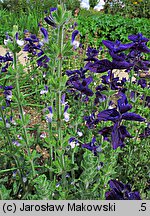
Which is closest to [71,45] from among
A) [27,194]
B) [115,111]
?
[115,111]

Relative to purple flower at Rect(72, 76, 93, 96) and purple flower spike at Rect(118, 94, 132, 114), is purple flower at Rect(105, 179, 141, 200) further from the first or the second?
purple flower at Rect(72, 76, 93, 96)

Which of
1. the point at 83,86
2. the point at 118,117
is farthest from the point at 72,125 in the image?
the point at 118,117

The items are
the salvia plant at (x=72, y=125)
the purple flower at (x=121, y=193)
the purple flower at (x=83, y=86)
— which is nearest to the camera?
the purple flower at (x=121, y=193)

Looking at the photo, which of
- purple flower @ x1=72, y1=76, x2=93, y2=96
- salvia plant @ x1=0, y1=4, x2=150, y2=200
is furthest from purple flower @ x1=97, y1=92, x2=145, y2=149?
purple flower @ x1=72, y1=76, x2=93, y2=96

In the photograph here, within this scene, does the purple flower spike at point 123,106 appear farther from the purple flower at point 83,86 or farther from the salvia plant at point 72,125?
the purple flower at point 83,86

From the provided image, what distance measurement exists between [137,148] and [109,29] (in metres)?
6.09

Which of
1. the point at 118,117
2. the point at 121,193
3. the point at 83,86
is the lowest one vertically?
the point at 121,193

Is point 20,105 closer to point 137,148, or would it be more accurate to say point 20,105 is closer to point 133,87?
point 133,87

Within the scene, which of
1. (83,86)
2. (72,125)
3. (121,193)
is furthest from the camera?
(72,125)

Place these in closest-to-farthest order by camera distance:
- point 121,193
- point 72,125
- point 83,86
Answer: point 121,193
point 83,86
point 72,125

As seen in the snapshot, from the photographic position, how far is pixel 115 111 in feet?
4.92

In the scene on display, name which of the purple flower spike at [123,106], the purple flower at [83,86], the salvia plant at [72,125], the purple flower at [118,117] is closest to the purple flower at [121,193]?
the salvia plant at [72,125]

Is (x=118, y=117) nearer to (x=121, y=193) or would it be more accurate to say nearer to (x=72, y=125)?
(x=121, y=193)

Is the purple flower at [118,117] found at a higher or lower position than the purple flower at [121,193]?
higher
